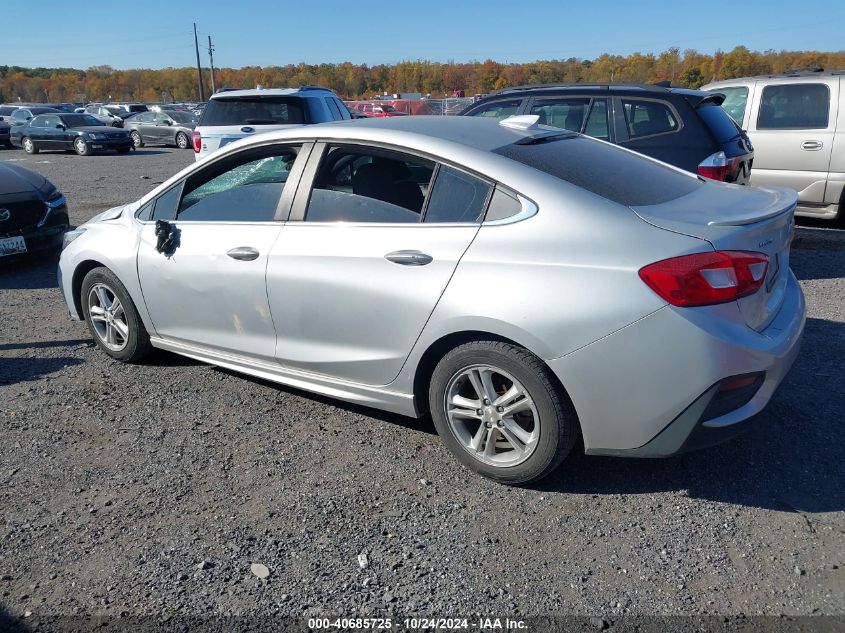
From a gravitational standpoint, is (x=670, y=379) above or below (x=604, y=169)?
below

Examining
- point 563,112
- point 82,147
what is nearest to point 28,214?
point 563,112

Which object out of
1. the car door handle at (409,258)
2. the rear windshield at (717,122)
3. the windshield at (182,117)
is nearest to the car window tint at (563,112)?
the rear windshield at (717,122)

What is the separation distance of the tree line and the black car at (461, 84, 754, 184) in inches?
2105

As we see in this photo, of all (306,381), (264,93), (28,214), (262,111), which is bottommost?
Result: (306,381)

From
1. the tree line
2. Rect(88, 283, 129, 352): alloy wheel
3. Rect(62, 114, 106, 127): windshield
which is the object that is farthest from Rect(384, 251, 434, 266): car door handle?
the tree line

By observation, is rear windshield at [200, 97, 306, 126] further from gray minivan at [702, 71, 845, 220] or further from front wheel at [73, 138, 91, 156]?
front wheel at [73, 138, 91, 156]

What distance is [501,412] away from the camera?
329 cm

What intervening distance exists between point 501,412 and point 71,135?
26.8m

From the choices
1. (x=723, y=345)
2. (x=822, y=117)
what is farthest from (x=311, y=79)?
(x=723, y=345)

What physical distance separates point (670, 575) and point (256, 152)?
10.0 ft

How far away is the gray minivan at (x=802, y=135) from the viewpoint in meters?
8.42

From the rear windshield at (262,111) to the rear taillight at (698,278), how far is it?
879 cm

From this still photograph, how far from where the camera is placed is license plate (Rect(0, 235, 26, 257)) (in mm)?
7343

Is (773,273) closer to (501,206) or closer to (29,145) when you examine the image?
(501,206)
